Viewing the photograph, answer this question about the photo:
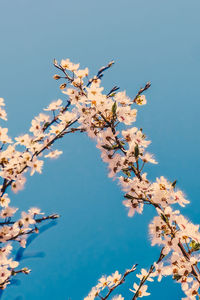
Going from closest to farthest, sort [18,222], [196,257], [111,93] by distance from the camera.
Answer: [196,257] < [111,93] < [18,222]

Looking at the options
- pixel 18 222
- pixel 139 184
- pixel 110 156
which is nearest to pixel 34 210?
pixel 18 222

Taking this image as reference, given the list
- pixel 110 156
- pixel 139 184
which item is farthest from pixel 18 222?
pixel 139 184

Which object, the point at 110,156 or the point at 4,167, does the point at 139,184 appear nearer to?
the point at 110,156

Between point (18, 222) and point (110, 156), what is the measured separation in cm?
126

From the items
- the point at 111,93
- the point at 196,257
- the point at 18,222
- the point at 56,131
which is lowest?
the point at 196,257

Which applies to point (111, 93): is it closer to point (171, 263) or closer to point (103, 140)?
point (103, 140)

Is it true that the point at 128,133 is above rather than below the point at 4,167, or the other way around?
below

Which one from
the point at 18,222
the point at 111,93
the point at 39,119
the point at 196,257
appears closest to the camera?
the point at 196,257

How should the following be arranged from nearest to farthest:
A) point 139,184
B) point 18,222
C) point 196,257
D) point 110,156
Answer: point 196,257, point 139,184, point 110,156, point 18,222

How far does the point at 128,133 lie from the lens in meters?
1.91

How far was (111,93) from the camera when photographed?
2164 mm

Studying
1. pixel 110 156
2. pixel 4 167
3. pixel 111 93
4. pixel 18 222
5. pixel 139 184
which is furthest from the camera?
pixel 18 222

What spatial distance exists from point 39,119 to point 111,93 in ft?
3.43

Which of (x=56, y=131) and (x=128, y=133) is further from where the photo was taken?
(x=56, y=131)
